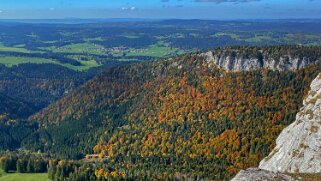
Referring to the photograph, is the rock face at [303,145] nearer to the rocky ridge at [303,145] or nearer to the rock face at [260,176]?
the rocky ridge at [303,145]

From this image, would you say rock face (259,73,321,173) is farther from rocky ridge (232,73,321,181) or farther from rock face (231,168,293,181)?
rock face (231,168,293,181)

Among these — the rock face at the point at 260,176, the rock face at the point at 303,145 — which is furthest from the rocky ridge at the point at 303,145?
the rock face at the point at 260,176

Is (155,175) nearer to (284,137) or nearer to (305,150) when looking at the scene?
(284,137)

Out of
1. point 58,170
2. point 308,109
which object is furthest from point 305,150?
point 58,170

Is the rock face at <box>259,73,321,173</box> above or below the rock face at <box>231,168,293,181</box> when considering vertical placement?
below

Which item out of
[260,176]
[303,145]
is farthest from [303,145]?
[260,176]

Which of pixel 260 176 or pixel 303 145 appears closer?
pixel 260 176

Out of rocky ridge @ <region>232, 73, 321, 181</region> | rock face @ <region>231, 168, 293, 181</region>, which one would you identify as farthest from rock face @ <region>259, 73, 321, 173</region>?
rock face @ <region>231, 168, 293, 181</region>

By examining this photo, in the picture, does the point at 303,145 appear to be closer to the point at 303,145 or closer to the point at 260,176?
the point at 303,145
